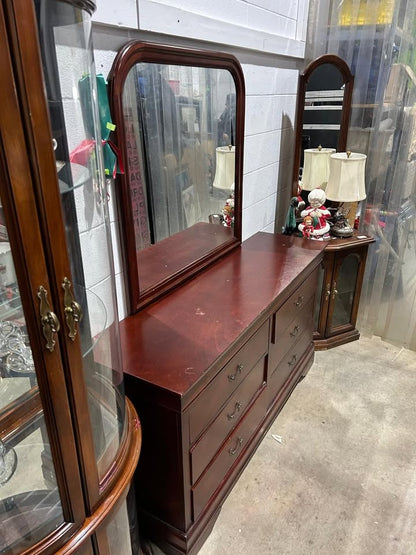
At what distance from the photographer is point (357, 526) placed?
4.79ft

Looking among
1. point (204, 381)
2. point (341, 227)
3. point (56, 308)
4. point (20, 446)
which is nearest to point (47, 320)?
point (56, 308)

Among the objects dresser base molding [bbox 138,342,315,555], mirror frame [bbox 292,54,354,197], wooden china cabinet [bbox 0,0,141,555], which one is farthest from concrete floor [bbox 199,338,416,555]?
mirror frame [bbox 292,54,354,197]

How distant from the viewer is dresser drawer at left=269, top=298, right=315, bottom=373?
66.9 inches

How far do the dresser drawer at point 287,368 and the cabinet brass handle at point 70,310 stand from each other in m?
1.20

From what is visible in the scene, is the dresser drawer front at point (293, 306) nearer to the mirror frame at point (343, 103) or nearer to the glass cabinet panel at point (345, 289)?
the glass cabinet panel at point (345, 289)

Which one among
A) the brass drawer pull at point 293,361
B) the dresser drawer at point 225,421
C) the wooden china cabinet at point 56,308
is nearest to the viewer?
the wooden china cabinet at point 56,308

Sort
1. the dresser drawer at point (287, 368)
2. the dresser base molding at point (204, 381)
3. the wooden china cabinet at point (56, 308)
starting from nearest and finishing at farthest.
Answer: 1. the wooden china cabinet at point (56, 308)
2. the dresser base molding at point (204, 381)
3. the dresser drawer at point (287, 368)

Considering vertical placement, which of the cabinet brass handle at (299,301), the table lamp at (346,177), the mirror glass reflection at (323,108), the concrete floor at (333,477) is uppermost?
the mirror glass reflection at (323,108)

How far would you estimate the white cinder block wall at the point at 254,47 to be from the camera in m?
1.17

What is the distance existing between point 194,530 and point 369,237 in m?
1.71

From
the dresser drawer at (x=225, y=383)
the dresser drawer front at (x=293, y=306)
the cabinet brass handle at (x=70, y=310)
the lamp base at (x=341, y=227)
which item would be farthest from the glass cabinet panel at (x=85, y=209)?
the lamp base at (x=341, y=227)

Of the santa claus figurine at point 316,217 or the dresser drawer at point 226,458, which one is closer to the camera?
the dresser drawer at point 226,458

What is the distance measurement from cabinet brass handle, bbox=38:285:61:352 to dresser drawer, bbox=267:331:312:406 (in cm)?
124

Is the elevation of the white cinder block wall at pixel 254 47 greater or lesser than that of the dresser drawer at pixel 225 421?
greater
